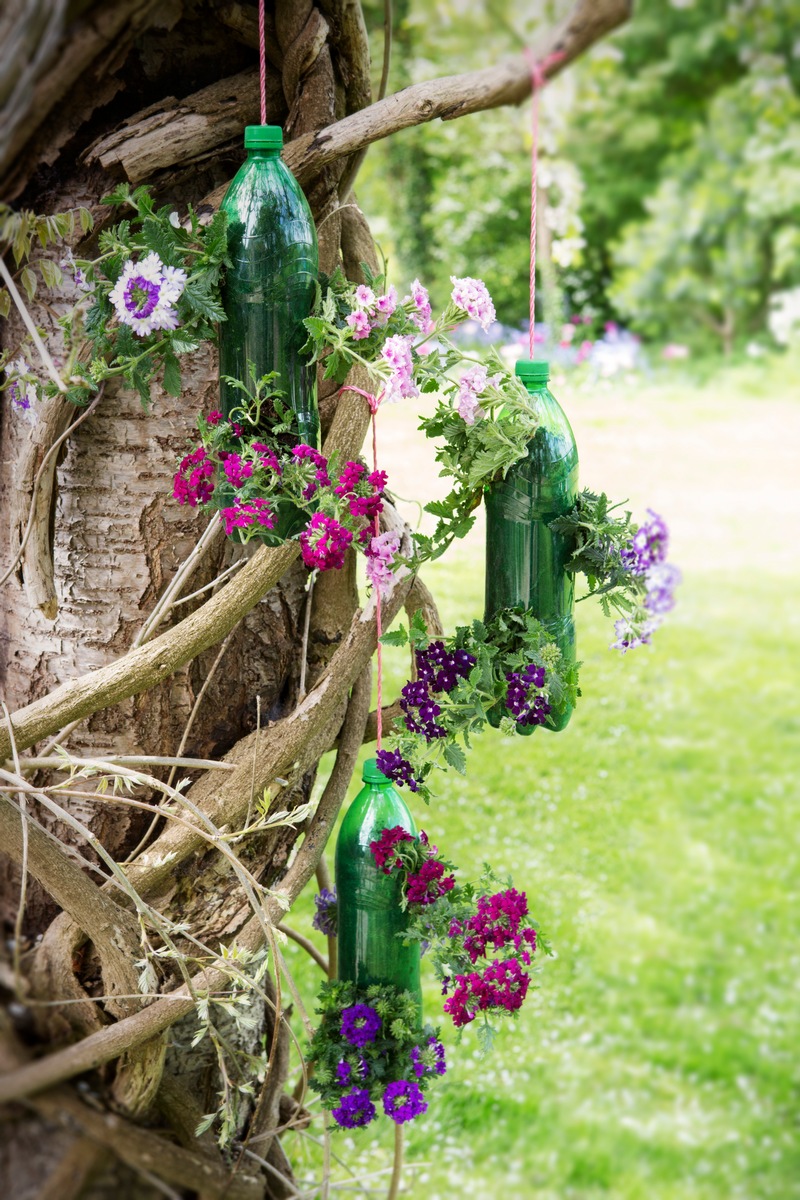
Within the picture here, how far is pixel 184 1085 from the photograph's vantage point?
107 centimetres

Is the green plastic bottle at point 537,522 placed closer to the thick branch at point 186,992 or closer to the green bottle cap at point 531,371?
the green bottle cap at point 531,371

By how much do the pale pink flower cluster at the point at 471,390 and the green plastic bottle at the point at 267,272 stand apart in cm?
12

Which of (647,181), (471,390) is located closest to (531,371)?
(471,390)

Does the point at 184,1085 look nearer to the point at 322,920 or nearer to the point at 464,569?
the point at 322,920

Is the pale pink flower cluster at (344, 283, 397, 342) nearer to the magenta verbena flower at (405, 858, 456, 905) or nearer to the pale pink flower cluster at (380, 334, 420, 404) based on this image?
the pale pink flower cluster at (380, 334, 420, 404)

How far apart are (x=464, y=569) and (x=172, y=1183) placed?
1961 mm

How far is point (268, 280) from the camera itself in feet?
2.84

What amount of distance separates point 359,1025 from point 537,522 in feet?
1.48

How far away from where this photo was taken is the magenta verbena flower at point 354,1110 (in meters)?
0.99

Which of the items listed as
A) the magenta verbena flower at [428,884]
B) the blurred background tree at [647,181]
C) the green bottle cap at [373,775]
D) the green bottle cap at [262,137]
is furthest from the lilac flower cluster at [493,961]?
the blurred background tree at [647,181]

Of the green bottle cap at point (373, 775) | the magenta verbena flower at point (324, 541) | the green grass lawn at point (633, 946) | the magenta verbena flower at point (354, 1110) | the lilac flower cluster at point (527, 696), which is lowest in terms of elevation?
the green grass lawn at point (633, 946)

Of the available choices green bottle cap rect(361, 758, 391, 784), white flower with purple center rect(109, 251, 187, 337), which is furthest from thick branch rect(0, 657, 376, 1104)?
white flower with purple center rect(109, 251, 187, 337)

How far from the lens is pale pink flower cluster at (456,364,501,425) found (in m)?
0.91

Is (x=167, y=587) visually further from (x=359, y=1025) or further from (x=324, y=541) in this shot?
(x=359, y=1025)
